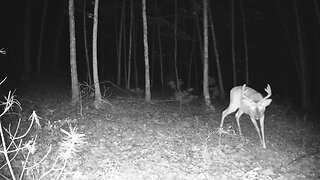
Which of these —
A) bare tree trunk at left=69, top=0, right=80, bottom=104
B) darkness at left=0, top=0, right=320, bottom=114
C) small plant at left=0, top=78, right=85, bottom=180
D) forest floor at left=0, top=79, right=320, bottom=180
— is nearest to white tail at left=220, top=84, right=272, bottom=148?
forest floor at left=0, top=79, right=320, bottom=180

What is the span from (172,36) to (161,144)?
15670 millimetres

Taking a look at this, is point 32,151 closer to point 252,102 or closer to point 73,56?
point 252,102

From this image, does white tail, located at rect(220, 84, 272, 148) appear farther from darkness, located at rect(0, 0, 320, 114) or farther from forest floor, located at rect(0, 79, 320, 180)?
darkness, located at rect(0, 0, 320, 114)

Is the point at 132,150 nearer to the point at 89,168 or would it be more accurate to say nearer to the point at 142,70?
the point at 89,168

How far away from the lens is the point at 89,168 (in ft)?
25.9

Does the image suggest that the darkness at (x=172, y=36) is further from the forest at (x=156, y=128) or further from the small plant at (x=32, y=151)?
the small plant at (x=32, y=151)

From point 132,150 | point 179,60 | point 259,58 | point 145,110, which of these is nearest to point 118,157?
point 132,150

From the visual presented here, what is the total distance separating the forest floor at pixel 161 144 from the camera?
807cm

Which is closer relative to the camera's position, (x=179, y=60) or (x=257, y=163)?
(x=257, y=163)

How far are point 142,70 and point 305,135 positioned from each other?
82.7ft

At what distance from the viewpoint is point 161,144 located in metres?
9.87

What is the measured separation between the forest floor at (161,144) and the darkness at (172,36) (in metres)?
6.61

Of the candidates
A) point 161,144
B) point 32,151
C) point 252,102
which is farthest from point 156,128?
point 32,151

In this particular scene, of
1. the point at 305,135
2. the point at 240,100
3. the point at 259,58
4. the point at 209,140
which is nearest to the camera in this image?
the point at 209,140
